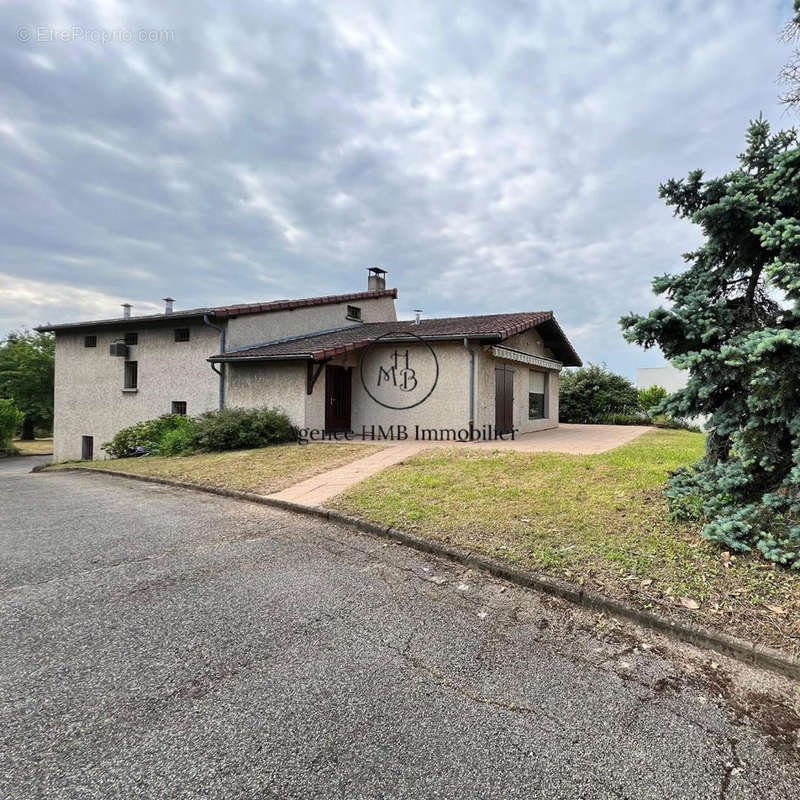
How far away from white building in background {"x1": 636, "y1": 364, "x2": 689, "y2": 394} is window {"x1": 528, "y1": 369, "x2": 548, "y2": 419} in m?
10.3

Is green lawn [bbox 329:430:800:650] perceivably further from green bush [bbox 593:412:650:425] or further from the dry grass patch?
the dry grass patch

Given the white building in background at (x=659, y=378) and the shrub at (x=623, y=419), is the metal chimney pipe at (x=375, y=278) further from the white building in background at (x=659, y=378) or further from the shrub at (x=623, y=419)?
the white building in background at (x=659, y=378)

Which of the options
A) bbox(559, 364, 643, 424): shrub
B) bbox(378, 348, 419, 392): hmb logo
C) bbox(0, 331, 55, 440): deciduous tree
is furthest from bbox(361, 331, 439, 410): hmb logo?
bbox(0, 331, 55, 440): deciduous tree

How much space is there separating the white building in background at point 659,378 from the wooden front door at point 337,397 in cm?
1734

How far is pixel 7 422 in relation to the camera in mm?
23766

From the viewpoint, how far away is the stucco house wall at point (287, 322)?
13492 millimetres

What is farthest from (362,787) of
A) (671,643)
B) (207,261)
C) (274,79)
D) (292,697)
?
(207,261)

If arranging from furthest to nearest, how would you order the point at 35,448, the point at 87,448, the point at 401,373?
the point at 35,448 → the point at 87,448 → the point at 401,373

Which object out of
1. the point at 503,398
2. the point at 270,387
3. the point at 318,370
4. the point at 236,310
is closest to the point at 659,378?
the point at 503,398

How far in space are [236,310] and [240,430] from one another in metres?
4.25

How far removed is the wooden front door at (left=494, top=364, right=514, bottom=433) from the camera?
42.1 feet

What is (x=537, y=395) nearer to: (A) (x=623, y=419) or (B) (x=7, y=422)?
(A) (x=623, y=419)

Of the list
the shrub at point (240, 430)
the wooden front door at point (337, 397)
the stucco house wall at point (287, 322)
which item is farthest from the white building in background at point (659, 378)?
the shrub at point (240, 430)

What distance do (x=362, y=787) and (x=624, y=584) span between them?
2359mm
